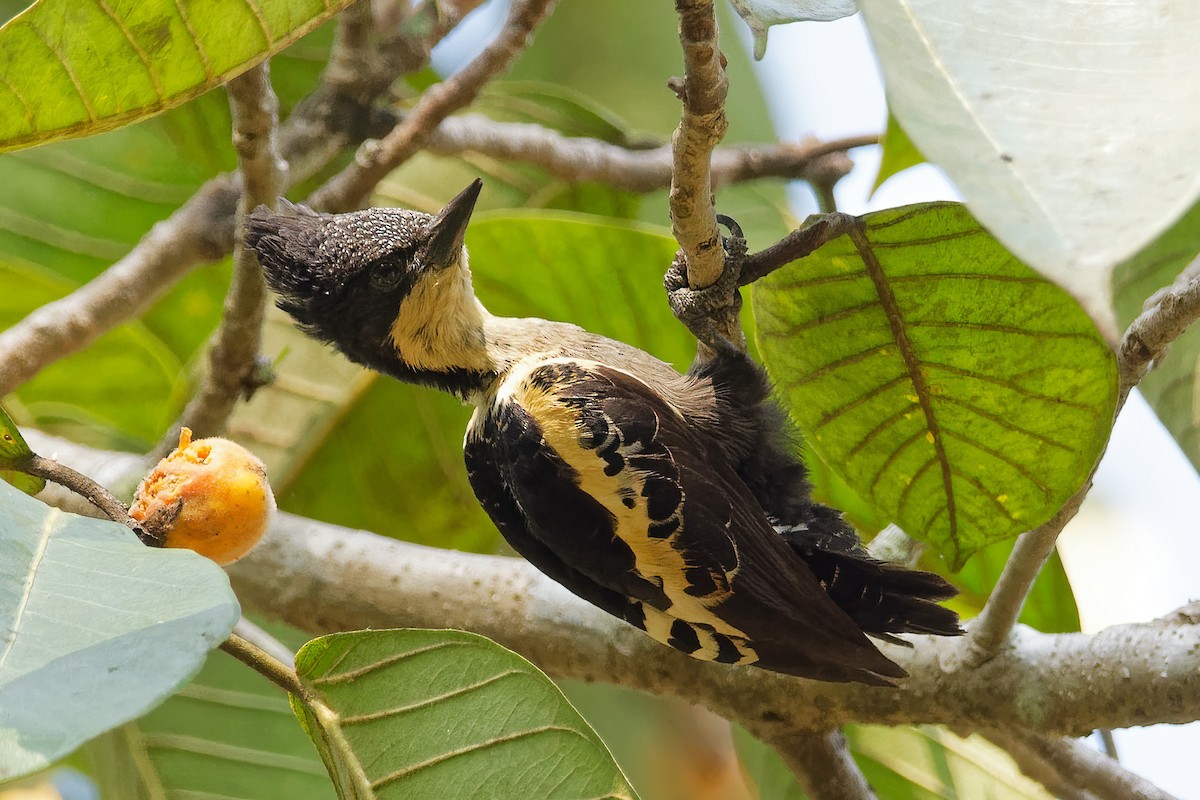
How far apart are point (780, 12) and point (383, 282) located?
2.62 feet

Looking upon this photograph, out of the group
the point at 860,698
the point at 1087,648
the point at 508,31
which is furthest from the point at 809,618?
the point at 508,31

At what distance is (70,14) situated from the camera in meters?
0.87

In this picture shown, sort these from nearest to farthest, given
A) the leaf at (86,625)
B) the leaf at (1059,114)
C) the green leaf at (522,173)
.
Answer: the leaf at (1059,114) → the leaf at (86,625) → the green leaf at (522,173)

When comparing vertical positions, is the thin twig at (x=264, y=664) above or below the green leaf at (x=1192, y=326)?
below

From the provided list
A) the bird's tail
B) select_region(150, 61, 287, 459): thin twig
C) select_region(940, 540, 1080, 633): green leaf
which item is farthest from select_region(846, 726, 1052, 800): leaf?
select_region(150, 61, 287, 459): thin twig

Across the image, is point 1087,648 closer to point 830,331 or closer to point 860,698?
point 860,698

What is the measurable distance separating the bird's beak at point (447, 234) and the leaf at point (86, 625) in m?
0.77

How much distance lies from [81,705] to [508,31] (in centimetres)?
125

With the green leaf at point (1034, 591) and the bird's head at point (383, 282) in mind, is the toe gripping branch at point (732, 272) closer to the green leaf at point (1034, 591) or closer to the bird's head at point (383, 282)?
the bird's head at point (383, 282)

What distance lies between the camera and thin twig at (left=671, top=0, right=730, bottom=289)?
2.86 ft

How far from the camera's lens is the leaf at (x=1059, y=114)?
1.58ft

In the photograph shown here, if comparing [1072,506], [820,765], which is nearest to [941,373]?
[1072,506]

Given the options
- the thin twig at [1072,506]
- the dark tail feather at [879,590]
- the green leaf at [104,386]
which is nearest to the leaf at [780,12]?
the thin twig at [1072,506]

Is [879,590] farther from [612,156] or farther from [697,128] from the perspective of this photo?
[612,156]
